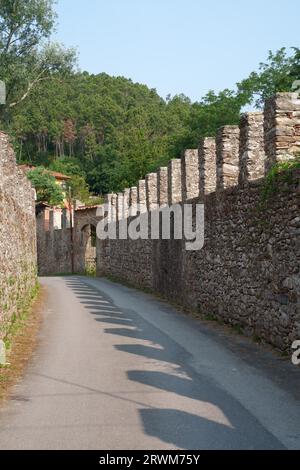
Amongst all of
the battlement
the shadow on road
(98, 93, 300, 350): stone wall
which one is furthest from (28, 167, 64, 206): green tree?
the shadow on road

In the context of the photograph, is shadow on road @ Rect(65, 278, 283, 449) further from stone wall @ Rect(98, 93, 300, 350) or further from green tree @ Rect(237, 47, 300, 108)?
green tree @ Rect(237, 47, 300, 108)

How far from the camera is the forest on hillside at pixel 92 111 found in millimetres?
35781

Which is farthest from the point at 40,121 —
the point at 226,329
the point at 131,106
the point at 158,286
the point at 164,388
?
the point at 164,388

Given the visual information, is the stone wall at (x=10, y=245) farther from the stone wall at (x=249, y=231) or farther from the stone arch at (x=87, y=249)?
the stone arch at (x=87, y=249)

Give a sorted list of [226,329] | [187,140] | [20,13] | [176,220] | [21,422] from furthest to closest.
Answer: [187,140] < [20,13] < [176,220] < [226,329] < [21,422]

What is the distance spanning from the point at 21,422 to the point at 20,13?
108 ft

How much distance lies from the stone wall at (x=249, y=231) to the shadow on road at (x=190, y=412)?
63.3 inches

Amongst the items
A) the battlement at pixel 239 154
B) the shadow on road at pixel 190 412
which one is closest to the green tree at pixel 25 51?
the battlement at pixel 239 154

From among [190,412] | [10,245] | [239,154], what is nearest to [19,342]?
[10,245]

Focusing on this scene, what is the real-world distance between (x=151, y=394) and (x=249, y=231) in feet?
16.3

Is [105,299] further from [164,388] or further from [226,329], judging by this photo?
[164,388]

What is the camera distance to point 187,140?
41.3 m

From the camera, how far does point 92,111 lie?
3369 inches

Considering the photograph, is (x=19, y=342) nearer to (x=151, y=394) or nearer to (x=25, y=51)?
(x=151, y=394)
